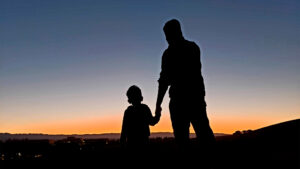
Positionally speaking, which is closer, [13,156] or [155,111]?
[155,111]

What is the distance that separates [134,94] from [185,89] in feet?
4.50

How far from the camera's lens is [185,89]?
4.50 m

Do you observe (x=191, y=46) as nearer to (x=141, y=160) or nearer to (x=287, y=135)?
(x=141, y=160)

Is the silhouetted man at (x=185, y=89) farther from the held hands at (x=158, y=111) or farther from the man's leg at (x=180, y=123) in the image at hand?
the held hands at (x=158, y=111)

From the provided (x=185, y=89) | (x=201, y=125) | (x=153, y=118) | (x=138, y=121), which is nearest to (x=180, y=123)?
(x=201, y=125)

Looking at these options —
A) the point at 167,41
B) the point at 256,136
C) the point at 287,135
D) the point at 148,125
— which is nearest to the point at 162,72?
the point at 167,41

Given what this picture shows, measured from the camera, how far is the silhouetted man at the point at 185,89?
4.43 m

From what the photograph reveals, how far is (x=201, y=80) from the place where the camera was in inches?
180

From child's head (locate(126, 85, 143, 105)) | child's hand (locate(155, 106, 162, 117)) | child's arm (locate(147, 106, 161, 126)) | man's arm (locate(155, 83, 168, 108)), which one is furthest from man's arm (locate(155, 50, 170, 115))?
child's head (locate(126, 85, 143, 105))

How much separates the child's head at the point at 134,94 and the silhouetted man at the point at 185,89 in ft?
3.69

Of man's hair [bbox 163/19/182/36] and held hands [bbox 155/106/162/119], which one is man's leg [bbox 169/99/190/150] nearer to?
held hands [bbox 155/106/162/119]

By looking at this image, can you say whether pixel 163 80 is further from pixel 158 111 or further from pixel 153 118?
pixel 153 118

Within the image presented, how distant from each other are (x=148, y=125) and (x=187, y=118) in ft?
4.78

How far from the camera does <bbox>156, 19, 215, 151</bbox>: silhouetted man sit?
174 inches
